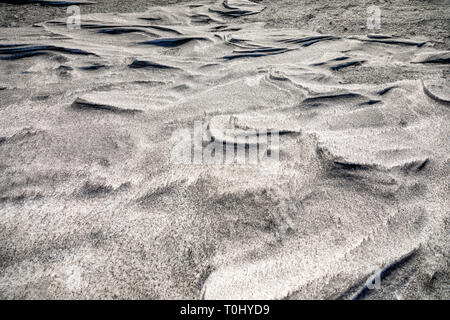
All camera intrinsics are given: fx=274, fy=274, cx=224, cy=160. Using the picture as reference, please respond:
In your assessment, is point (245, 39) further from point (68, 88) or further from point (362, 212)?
point (362, 212)

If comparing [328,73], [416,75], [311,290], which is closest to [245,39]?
[328,73]
